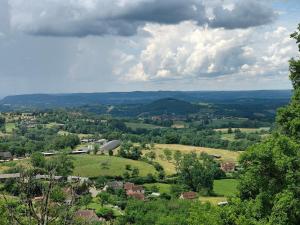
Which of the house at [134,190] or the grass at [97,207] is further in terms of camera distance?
the house at [134,190]

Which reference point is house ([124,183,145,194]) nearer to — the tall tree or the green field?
the green field

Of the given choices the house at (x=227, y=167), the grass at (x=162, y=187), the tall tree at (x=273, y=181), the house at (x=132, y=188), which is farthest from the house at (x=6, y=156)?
the tall tree at (x=273, y=181)

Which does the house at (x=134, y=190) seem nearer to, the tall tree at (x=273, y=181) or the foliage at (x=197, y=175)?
the foliage at (x=197, y=175)

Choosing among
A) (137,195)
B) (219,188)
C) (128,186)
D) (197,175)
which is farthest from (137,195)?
(219,188)

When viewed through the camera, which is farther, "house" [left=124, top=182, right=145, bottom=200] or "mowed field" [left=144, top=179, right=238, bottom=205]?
"mowed field" [left=144, top=179, right=238, bottom=205]

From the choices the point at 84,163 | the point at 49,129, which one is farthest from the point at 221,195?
the point at 49,129

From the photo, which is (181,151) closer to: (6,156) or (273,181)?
(6,156)

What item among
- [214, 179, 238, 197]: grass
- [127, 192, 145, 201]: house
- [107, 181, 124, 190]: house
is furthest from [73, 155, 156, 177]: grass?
[127, 192, 145, 201]: house
